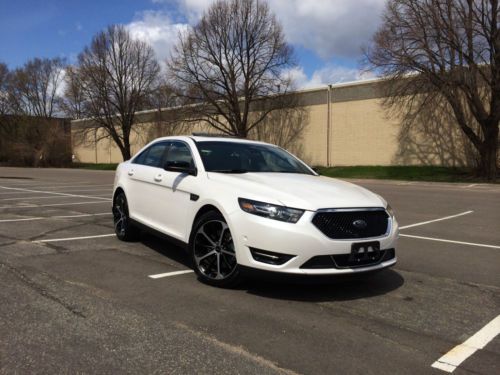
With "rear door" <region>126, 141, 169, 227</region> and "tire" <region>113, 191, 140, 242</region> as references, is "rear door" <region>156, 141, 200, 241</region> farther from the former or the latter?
"tire" <region>113, 191, 140, 242</region>

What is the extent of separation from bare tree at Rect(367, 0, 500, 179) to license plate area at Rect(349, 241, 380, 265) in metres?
23.4

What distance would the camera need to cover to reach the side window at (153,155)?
7.04m

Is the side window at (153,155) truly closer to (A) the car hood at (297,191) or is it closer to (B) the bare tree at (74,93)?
(A) the car hood at (297,191)

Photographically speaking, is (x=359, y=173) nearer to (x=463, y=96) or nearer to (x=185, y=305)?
(x=463, y=96)

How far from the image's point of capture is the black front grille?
15.2 ft

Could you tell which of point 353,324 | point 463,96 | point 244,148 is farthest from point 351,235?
point 463,96

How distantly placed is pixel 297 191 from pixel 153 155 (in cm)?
307

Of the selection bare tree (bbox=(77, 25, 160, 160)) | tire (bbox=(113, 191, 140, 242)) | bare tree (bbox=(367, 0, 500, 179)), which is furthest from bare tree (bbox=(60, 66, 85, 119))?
tire (bbox=(113, 191, 140, 242))

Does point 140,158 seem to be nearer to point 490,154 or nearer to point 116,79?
point 490,154

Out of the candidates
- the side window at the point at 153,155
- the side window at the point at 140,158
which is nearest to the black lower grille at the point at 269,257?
the side window at the point at 153,155

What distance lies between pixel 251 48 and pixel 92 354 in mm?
36156

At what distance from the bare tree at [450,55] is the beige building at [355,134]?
405cm

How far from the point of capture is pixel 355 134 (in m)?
35.9

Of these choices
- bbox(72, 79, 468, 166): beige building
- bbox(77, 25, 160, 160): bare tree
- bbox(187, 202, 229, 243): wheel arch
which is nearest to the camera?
bbox(187, 202, 229, 243): wheel arch
